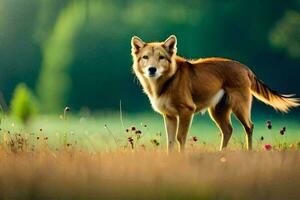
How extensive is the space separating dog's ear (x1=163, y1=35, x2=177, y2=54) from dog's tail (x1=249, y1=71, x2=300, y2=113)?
5.40ft

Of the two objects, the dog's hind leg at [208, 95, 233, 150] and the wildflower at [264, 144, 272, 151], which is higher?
the dog's hind leg at [208, 95, 233, 150]

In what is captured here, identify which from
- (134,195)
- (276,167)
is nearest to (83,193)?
(134,195)

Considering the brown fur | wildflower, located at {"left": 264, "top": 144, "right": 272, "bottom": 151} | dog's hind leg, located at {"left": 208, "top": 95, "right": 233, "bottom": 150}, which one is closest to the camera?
wildflower, located at {"left": 264, "top": 144, "right": 272, "bottom": 151}

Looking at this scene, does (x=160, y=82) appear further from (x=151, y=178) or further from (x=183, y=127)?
(x=151, y=178)

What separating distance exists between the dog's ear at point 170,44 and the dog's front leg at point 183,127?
2.62ft

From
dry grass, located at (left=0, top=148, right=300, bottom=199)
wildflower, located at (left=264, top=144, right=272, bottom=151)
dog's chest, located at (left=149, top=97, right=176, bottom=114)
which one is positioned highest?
dog's chest, located at (left=149, top=97, right=176, bottom=114)

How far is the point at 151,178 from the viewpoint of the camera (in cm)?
696

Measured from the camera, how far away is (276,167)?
7.38 metres

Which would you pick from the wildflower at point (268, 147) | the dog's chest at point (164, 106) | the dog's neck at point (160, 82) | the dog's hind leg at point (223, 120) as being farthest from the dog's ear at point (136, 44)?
the wildflower at point (268, 147)

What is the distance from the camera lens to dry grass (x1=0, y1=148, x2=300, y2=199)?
22.5 feet

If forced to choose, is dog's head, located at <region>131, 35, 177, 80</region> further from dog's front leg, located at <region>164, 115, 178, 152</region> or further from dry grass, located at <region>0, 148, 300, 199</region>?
dry grass, located at <region>0, 148, 300, 199</region>

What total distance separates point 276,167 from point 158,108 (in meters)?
2.57

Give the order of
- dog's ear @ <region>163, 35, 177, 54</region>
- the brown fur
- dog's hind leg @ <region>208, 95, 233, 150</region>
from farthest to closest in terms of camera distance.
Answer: dog's hind leg @ <region>208, 95, 233, 150</region> < the brown fur < dog's ear @ <region>163, 35, 177, 54</region>

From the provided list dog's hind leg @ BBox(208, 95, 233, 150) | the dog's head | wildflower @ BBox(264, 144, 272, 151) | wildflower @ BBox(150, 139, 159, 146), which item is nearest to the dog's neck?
the dog's head
